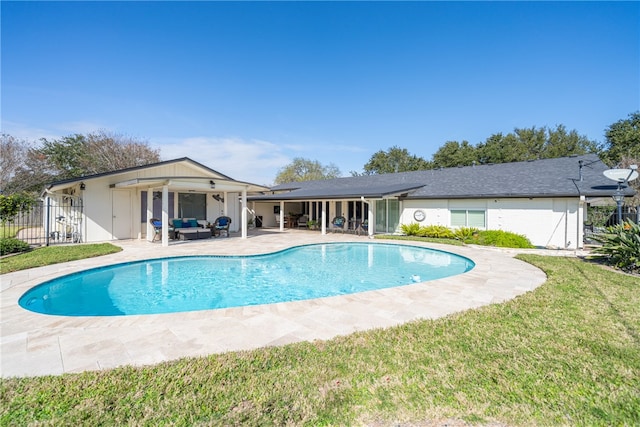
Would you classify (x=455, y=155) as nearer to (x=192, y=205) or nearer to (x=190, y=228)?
(x=192, y=205)

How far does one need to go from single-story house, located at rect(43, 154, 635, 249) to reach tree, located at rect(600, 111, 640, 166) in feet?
58.2

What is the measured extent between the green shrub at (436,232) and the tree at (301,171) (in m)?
38.1

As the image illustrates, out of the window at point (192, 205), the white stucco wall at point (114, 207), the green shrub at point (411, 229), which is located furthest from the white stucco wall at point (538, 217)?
the window at point (192, 205)

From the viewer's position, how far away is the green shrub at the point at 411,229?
660 inches

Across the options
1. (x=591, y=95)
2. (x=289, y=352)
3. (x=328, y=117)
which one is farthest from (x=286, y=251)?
(x=591, y=95)

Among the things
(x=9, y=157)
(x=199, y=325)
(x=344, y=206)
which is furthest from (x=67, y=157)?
(x=199, y=325)

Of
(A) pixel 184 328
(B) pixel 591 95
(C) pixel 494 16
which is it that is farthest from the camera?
(B) pixel 591 95

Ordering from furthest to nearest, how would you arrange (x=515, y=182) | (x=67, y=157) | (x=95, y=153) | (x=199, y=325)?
1. (x=67, y=157)
2. (x=95, y=153)
3. (x=515, y=182)
4. (x=199, y=325)

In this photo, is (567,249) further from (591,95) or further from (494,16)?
(591,95)

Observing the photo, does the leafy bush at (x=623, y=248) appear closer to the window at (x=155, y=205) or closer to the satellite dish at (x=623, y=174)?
the satellite dish at (x=623, y=174)

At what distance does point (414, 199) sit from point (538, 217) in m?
6.18

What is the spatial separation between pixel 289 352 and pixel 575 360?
3406mm

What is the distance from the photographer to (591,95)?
19391 mm

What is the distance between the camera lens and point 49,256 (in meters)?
9.56
